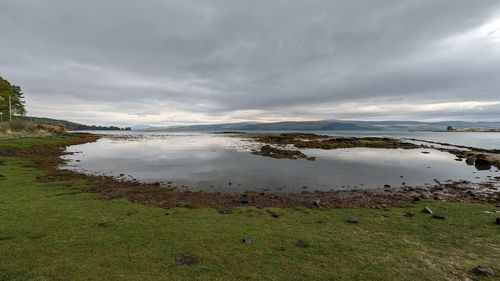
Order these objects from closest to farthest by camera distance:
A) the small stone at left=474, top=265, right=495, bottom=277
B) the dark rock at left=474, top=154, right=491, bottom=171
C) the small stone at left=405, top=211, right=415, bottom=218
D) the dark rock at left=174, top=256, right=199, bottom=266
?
the small stone at left=474, top=265, right=495, bottom=277 < the dark rock at left=174, top=256, right=199, bottom=266 < the small stone at left=405, top=211, right=415, bottom=218 < the dark rock at left=474, top=154, right=491, bottom=171

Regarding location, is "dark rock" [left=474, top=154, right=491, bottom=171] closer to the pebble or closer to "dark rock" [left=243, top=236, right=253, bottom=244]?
the pebble

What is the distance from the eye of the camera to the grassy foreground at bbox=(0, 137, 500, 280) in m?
7.04

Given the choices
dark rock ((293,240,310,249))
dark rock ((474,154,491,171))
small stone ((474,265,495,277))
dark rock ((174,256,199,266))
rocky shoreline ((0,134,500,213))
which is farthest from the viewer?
dark rock ((474,154,491,171))

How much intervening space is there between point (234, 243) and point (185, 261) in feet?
6.54

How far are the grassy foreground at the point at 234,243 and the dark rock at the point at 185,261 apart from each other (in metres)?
0.12

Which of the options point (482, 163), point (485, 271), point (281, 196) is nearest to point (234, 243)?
point (485, 271)

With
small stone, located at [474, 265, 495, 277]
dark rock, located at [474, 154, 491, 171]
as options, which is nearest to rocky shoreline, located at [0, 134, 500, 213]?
small stone, located at [474, 265, 495, 277]

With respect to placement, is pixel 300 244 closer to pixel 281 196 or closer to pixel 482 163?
pixel 281 196

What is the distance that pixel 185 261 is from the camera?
25.2 ft

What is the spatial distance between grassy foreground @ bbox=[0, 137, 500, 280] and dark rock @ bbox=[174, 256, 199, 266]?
121 millimetres

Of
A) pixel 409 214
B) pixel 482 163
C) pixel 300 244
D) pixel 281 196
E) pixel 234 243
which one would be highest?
pixel 234 243

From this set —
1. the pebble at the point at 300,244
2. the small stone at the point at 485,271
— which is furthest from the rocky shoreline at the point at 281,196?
the small stone at the point at 485,271

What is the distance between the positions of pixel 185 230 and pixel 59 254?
13.9ft

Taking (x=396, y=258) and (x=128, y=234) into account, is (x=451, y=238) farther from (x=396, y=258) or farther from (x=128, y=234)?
(x=128, y=234)
